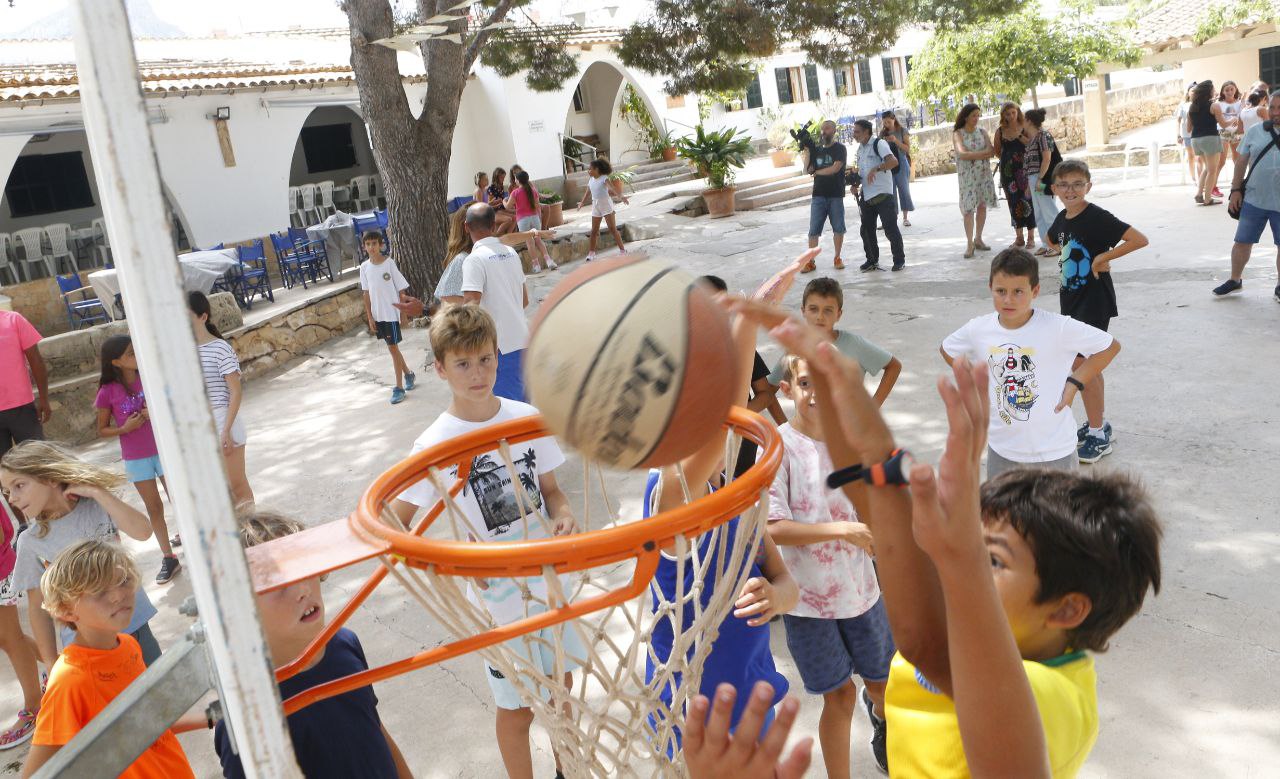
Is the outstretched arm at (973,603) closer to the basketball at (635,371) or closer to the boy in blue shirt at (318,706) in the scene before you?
the basketball at (635,371)

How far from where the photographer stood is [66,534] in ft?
11.8

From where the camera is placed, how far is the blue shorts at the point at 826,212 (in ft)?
35.1

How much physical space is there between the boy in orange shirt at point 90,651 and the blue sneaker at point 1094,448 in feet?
14.8

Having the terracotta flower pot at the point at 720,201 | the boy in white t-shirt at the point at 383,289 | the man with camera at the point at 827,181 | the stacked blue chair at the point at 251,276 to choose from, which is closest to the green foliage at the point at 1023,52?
the terracotta flower pot at the point at 720,201

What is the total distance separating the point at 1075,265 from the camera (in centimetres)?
525

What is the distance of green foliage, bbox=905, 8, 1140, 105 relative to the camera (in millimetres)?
19781

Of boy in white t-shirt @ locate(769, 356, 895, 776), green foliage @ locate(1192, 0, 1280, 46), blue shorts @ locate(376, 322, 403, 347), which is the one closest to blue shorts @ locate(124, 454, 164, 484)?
blue shorts @ locate(376, 322, 403, 347)

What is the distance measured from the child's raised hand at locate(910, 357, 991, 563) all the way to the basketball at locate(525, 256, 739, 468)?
1.94ft

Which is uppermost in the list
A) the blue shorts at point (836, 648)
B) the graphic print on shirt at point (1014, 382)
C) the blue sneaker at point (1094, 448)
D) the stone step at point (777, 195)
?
the stone step at point (777, 195)

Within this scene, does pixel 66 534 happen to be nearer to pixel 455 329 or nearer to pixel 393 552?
pixel 455 329

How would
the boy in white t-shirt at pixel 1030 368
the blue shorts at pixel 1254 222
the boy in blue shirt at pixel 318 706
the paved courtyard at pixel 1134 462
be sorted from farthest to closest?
the blue shorts at pixel 1254 222
the boy in white t-shirt at pixel 1030 368
the paved courtyard at pixel 1134 462
the boy in blue shirt at pixel 318 706

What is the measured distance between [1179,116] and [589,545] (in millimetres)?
15447

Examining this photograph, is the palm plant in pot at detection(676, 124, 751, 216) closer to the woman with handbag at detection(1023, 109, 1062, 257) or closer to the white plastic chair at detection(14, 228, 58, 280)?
the woman with handbag at detection(1023, 109, 1062, 257)

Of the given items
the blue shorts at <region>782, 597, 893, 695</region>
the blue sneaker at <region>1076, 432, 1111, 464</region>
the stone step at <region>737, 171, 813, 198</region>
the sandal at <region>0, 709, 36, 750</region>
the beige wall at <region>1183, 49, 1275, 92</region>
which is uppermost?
the beige wall at <region>1183, 49, 1275, 92</region>
